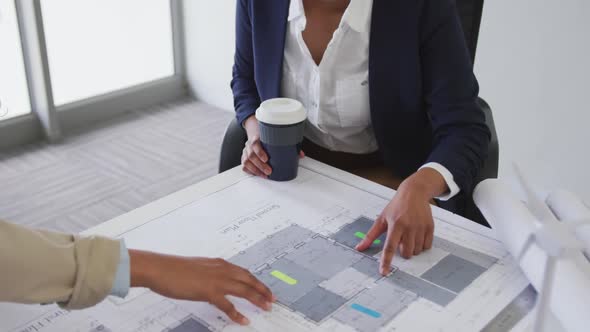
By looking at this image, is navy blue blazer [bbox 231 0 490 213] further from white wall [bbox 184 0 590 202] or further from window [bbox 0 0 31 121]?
window [bbox 0 0 31 121]

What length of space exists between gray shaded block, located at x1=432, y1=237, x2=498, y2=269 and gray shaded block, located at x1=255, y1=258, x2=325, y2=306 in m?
0.23

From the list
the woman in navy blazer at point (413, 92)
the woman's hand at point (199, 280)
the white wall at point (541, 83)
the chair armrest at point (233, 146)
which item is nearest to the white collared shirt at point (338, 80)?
the woman in navy blazer at point (413, 92)

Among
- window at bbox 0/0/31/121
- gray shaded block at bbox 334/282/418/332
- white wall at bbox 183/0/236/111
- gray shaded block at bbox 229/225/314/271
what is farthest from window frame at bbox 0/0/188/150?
gray shaded block at bbox 334/282/418/332

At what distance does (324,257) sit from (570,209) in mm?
404

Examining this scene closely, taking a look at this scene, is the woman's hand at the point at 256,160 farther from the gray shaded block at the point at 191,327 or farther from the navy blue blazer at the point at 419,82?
the gray shaded block at the point at 191,327

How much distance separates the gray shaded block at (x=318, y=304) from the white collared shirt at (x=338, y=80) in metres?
0.57

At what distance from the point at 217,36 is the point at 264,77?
1978 mm

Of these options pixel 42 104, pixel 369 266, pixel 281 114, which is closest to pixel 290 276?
pixel 369 266

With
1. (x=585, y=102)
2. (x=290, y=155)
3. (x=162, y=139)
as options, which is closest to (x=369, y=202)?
(x=290, y=155)

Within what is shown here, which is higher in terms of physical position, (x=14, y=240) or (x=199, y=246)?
(x=14, y=240)

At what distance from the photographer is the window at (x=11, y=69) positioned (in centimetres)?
288

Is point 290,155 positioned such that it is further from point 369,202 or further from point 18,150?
point 18,150

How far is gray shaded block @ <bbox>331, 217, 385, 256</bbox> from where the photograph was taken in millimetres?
1097

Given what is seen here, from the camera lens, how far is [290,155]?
129 centimetres
